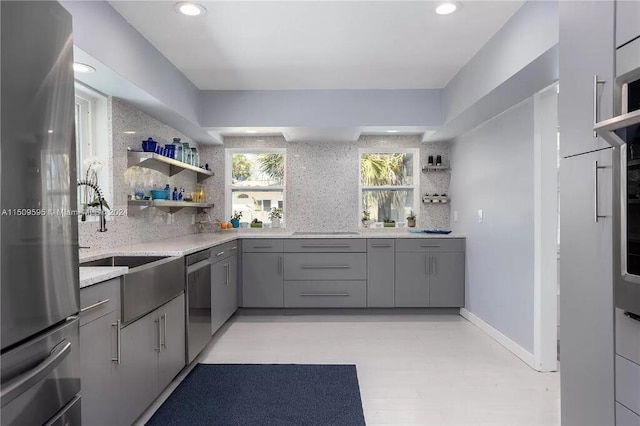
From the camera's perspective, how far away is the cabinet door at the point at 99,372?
1.59m

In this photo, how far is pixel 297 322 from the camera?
4129mm

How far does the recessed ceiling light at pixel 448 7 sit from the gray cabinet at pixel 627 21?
107cm

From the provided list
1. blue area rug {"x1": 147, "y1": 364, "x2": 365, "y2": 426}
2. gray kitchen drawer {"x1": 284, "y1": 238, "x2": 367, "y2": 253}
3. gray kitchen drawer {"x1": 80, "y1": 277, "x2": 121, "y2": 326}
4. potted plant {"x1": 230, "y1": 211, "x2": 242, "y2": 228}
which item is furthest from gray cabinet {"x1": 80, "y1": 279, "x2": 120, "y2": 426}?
potted plant {"x1": 230, "y1": 211, "x2": 242, "y2": 228}

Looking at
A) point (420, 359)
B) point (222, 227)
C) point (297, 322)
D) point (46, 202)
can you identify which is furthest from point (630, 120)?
point (222, 227)

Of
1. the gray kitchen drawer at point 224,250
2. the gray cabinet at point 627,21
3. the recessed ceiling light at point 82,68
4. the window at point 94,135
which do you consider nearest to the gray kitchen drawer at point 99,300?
the window at point 94,135

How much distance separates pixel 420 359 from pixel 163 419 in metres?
1.97

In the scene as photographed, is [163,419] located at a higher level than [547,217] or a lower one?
lower

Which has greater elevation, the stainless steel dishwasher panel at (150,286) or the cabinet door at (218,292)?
the stainless steel dishwasher panel at (150,286)

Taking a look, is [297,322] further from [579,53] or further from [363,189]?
[579,53]

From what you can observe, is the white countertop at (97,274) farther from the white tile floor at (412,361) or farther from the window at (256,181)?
the window at (256,181)

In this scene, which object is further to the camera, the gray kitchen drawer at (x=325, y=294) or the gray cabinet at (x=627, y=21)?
the gray kitchen drawer at (x=325, y=294)

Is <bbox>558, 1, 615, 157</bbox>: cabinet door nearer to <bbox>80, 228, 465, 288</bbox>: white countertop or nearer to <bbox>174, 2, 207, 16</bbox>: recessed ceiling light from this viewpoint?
<bbox>174, 2, 207, 16</bbox>: recessed ceiling light

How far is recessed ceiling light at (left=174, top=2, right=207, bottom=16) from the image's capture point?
233 centimetres

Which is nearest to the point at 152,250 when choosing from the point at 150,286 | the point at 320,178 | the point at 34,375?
the point at 150,286
